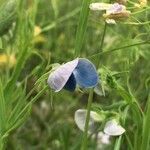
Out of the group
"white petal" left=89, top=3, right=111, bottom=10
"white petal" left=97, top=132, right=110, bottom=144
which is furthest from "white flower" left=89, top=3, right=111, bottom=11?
"white petal" left=97, top=132, right=110, bottom=144

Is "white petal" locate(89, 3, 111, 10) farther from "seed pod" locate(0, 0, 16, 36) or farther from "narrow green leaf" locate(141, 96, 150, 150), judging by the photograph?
"seed pod" locate(0, 0, 16, 36)

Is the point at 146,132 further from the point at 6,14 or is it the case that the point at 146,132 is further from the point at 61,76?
the point at 6,14

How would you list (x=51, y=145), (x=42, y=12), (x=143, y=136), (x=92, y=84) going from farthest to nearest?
(x=42, y=12)
(x=51, y=145)
(x=143, y=136)
(x=92, y=84)

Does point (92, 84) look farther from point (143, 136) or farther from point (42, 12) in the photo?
point (42, 12)

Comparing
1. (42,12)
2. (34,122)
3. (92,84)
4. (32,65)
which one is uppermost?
(92,84)

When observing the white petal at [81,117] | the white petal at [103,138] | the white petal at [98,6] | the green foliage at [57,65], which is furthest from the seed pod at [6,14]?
the white petal at [103,138]

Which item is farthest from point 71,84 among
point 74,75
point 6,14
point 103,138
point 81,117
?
point 103,138

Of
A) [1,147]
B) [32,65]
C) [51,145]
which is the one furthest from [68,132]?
[32,65]
